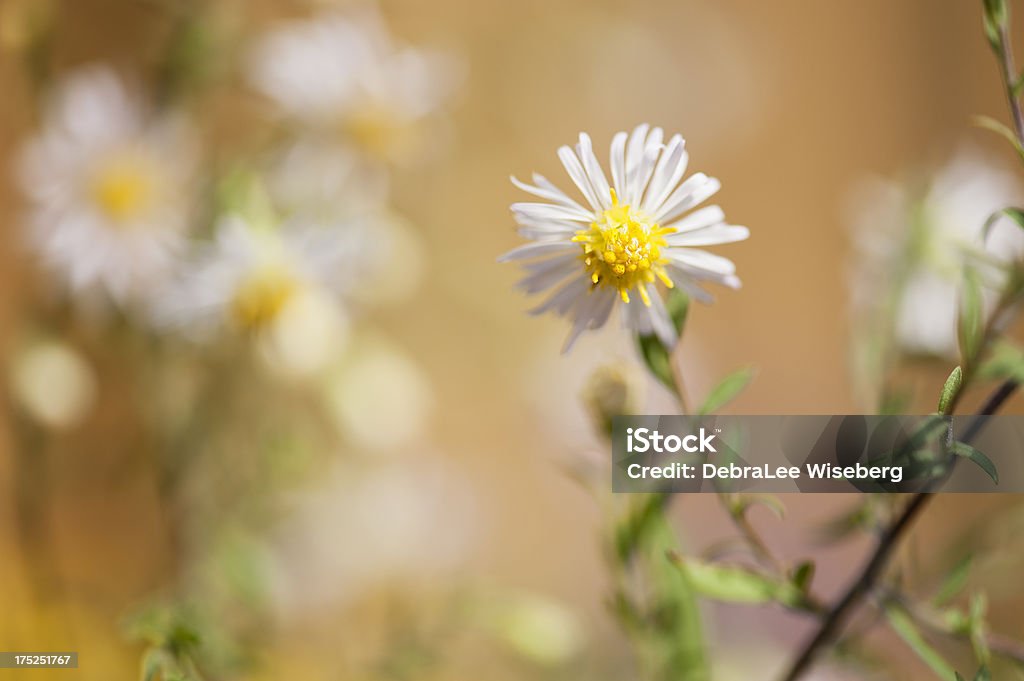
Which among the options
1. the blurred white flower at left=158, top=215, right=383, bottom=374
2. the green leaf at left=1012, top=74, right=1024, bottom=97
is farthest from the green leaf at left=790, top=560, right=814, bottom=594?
the blurred white flower at left=158, top=215, right=383, bottom=374

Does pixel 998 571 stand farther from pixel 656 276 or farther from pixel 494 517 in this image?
pixel 494 517

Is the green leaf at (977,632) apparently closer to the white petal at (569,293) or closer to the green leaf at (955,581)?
the green leaf at (955,581)

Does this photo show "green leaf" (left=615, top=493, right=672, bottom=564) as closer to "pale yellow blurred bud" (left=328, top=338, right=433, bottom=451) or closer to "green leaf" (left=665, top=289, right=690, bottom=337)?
"green leaf" (left=665, top=289, right=690, bottom=337)

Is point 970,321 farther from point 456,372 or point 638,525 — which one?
point 456,372

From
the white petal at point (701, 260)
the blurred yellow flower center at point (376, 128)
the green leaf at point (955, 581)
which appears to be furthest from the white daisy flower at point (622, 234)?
the blurred yellow flower center at point (376, 128)

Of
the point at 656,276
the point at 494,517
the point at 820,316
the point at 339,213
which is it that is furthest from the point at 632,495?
the point at 820,316

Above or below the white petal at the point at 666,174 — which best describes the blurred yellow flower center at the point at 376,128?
above
